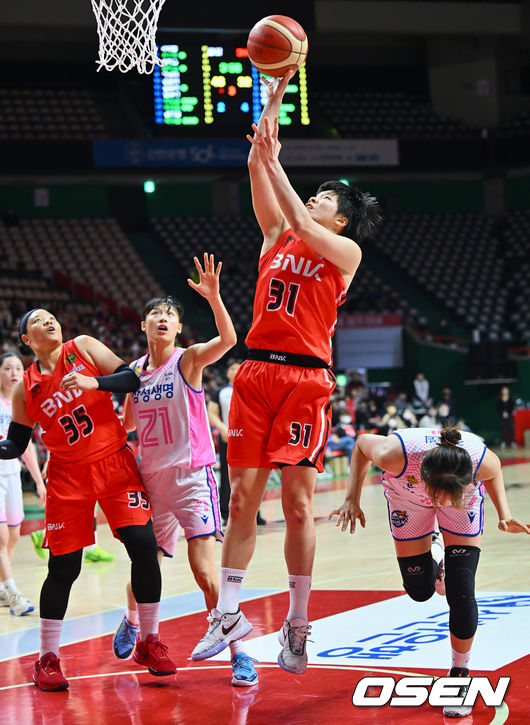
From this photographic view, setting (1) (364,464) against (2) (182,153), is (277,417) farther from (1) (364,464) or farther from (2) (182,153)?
(2) (182,153)

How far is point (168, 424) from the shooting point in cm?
488

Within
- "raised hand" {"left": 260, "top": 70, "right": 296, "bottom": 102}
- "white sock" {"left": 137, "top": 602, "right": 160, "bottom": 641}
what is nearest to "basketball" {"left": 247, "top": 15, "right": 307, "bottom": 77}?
"raised hand" {"left": 260, "top": 70, "right": 296, "bottom": 102}

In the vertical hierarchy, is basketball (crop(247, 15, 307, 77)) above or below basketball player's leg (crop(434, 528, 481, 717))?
above

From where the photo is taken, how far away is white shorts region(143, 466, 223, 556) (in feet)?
15.7

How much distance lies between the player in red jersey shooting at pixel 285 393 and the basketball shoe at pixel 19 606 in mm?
2759

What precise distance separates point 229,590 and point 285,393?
90 cm

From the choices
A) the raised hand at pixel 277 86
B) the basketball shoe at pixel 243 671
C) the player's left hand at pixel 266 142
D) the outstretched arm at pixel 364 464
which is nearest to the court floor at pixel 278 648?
the basketball shoe at pixel 243 671

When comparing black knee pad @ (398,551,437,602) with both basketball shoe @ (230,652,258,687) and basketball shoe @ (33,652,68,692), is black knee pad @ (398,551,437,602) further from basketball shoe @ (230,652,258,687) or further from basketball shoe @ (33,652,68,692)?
basketball shoe @ (33,652,68,692)

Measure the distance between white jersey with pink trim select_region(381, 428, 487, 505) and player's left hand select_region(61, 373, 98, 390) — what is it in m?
1.47

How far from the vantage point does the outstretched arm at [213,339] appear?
15.1ft

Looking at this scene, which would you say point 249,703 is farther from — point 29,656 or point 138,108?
point 138,108

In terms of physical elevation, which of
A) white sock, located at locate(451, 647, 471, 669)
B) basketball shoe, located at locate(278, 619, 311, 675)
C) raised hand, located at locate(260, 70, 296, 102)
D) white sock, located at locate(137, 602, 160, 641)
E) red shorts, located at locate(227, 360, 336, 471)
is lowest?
white sock, located at locate(137, 602, 160, 641)

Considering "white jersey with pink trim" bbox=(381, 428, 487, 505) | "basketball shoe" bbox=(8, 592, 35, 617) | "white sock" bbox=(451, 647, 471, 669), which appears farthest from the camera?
"basketball shoe" bbox=(8, 592, 35, 617)

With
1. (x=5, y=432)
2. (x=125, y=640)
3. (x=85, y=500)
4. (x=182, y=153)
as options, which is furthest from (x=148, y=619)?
(x=182, y=153)
